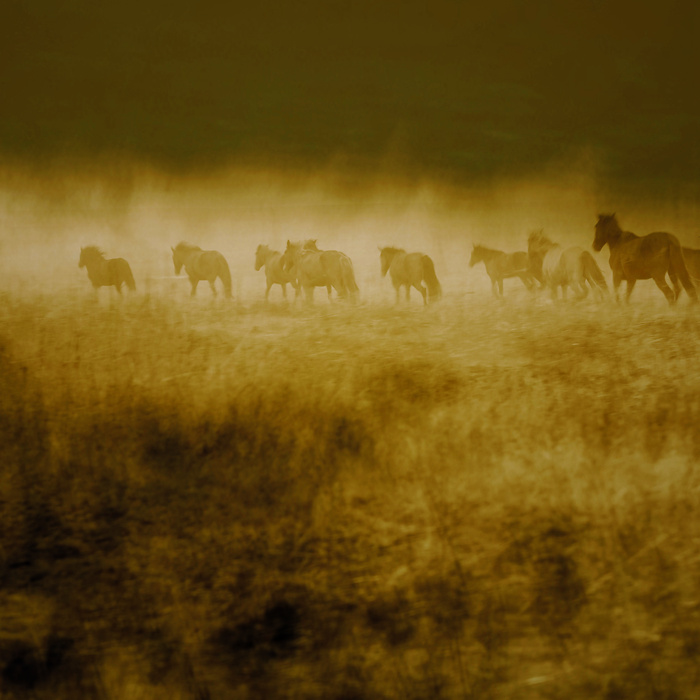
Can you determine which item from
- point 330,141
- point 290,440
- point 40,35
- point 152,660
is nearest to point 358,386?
point 290,440

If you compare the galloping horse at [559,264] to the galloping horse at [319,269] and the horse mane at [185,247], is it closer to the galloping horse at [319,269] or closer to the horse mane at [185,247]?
the galloping horse at [319,269]

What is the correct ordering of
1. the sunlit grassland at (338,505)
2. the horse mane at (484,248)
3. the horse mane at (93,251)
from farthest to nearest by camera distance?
the horse mane at (484,248), the horse mane at (93,251), the sunlit grassland at (338,505)

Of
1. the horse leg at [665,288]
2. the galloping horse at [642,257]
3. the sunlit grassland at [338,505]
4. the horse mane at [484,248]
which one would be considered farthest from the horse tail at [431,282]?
the horse leg at [665,288]

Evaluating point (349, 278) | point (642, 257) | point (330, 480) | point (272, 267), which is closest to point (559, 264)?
point (642, 257)

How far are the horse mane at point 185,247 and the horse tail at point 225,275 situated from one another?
0.38ft

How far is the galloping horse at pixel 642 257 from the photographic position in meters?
3.13

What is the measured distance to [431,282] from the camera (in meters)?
3.11

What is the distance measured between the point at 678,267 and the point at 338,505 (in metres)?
1.87

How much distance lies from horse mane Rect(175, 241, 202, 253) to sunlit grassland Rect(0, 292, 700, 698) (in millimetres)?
226

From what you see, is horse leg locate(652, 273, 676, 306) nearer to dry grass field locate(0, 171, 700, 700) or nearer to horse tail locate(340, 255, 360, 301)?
dry grass field locate(0, 171, 700, 700)

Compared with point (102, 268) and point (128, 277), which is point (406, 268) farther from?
point (102, 268)

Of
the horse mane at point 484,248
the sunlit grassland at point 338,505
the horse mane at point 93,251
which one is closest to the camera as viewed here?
the sunlit grassland at point 338,505

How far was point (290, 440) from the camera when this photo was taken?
296 centimetres

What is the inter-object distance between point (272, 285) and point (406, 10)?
55.0 inches
